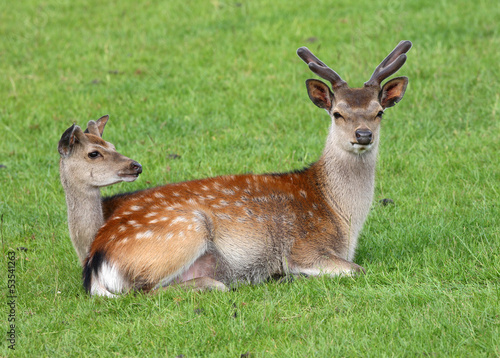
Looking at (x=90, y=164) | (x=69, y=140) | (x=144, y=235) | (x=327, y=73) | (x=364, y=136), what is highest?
(x=327, y=73)

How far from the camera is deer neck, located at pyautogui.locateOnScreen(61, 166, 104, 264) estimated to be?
5.27 m

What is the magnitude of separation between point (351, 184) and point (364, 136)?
21.7 inches

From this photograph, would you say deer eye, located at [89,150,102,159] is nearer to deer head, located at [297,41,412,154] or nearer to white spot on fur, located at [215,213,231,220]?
white spot on fur, located at [215,213,231,220]

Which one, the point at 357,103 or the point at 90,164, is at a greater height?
the point at 357,103

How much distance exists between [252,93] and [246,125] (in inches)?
31.8

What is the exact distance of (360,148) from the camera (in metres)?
5.25

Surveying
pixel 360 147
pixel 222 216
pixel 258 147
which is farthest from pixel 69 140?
pixel 258 147

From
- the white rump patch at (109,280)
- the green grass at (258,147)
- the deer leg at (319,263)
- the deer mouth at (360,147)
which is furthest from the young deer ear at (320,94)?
the white rump patch at (109,280)

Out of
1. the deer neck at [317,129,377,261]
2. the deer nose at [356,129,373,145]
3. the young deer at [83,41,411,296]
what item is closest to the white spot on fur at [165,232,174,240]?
the young deer at [83,41,411,296]

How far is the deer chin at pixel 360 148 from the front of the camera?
5.20 meters

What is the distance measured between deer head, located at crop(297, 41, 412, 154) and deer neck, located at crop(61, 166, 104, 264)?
1.95 metres

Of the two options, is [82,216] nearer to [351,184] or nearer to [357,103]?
[351,184]

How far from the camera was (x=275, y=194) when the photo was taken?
5.29 meters

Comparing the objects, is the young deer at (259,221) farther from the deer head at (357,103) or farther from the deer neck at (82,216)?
the deer neck at (82,216)
